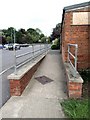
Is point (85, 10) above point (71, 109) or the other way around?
above

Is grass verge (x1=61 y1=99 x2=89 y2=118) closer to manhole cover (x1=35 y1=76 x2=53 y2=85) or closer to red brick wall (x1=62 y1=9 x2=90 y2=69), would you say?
manhole cover (x1=35 y1=76 x2=53 y2=85)

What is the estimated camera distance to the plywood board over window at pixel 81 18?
8.71 m

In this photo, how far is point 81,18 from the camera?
884 cm

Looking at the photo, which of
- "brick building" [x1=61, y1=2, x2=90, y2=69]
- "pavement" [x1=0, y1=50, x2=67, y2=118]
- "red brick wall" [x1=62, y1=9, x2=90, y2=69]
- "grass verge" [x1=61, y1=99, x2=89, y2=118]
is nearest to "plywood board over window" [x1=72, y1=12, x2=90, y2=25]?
"brick building" [x1=61, y1=2, x2=90, y2=69]

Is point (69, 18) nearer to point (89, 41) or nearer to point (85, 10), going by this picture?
point (85, 10)

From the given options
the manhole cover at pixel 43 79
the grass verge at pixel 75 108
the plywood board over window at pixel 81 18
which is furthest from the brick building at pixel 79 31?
the grass verge at pixel 75 108

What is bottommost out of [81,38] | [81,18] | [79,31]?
[81,38]

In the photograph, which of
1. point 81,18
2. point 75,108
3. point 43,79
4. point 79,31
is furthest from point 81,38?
point 75,108

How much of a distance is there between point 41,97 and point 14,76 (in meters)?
0.98

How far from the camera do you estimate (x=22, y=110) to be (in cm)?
457

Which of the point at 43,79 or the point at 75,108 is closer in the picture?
the point at 75,108

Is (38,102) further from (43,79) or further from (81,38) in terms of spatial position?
(81,38)

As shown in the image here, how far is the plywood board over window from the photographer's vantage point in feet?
28.6

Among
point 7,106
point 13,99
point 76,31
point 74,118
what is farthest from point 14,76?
point 76,31
